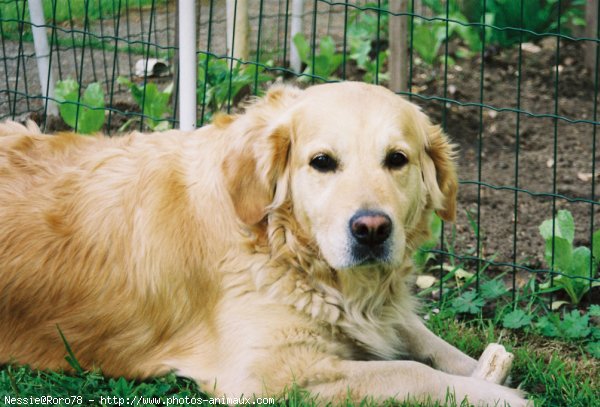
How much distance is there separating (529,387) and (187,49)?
2.32 m

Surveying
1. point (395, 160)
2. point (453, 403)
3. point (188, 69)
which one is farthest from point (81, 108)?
point (453, 403)

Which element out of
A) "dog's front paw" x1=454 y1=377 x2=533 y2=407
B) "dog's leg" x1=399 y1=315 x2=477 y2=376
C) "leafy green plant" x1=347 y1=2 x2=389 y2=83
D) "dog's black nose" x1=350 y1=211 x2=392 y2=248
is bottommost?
"dog's leg" x1=399 y1=315 x2=477 y2=376

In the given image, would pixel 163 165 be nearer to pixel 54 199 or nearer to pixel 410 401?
pixel 54 199

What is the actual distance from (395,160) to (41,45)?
3.34 metres

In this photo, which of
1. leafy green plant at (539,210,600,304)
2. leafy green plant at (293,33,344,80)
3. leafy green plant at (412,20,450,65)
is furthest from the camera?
leafy green plant at (412,20,450,65)

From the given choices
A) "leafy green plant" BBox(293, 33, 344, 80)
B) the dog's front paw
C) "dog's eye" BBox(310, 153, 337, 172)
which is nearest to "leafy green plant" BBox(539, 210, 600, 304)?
the dog's front paw

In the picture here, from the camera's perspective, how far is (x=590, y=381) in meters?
3.75

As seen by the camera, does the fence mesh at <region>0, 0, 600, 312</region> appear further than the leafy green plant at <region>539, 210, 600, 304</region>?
Yes

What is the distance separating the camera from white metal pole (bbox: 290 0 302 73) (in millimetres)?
6602

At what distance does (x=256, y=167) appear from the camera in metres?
3.31

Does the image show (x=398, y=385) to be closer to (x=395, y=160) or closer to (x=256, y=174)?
(x=395, y=160)

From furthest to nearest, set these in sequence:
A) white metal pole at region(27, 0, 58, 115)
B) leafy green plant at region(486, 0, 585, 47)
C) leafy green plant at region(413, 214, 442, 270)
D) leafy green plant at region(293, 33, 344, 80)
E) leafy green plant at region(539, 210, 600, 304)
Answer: leafy green plant at region(486, 0, 585, 47)
leafy green plant at region(293, 33, 344, 80)
white metal pole at region(27, 0, 58, 115)
leafy green plant at region(413, 214, 442, 270)
leafy green plant at region(539, 210, 600, 304)

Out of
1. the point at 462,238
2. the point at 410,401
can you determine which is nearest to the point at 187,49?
the point at 462,238

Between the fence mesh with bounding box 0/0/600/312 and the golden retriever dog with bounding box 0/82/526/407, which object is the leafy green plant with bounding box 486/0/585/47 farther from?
the golden retriever dog with bounding box 0/82/526/407
